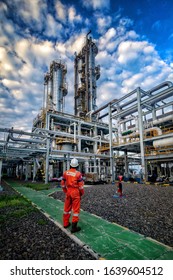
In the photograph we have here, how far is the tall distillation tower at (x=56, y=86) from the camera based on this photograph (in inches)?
1135

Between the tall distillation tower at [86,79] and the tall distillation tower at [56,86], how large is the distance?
Answer: 320cm

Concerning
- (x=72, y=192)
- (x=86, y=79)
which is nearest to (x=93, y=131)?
(x=86, y=79)

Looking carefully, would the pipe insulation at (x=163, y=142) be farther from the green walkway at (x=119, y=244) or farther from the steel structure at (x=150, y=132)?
the green walkway at (x=119, y=244)

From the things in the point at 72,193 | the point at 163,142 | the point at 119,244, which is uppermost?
the point at 163,142

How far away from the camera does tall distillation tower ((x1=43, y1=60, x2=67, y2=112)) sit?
28.8 meters

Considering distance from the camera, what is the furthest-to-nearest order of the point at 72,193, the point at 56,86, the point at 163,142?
the point at 56,86 < the point at 163,142 < the point at 72,193

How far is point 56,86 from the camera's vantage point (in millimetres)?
29969

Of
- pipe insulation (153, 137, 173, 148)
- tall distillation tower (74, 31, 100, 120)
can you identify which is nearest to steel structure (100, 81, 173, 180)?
pipe insulation (153, 137, 173, 148)

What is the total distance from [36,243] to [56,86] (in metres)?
30.5

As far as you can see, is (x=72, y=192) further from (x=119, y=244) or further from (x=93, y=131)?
(x=93, y=131)

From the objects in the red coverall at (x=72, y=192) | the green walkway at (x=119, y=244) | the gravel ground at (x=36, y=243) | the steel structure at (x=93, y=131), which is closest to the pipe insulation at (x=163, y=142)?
the steel structure at (x=93, y=131)

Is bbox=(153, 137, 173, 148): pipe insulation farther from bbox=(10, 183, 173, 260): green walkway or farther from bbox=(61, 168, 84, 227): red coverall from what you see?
bbox=(61, 168, 84, 227): red coverall

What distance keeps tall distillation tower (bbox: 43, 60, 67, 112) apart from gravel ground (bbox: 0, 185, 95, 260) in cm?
2590
